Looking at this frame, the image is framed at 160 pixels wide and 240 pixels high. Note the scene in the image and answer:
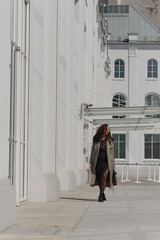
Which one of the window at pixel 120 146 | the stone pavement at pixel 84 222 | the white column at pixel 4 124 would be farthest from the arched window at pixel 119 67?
the white column at pixel 4 124

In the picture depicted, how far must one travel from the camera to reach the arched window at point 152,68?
211 feet

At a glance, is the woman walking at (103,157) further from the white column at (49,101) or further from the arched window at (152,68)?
the arched window at (152,68)

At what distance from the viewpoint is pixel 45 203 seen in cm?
1371

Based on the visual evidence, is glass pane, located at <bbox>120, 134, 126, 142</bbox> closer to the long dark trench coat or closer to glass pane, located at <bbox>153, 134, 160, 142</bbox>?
glass pane, located at <bbox>153, 134, 160, 142</bbox>

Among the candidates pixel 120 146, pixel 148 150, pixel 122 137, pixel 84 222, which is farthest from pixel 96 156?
pixel 148 150

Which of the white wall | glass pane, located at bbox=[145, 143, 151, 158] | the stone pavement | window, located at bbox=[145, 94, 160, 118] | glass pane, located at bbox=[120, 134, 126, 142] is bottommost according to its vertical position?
the stone pavement

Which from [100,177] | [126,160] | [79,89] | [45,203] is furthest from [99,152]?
[126,160]

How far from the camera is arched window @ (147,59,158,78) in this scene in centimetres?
→ 6444

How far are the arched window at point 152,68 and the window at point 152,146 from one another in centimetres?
641

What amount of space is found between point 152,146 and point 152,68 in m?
8.18

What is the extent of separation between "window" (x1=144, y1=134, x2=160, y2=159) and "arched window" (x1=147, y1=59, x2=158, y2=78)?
6408 mm

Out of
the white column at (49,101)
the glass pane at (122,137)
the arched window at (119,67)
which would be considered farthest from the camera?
the arched window at (119,67)

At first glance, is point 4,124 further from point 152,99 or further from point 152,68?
point 152,68

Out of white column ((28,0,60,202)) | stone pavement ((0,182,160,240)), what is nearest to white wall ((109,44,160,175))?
white column ((28,0,60,202))
